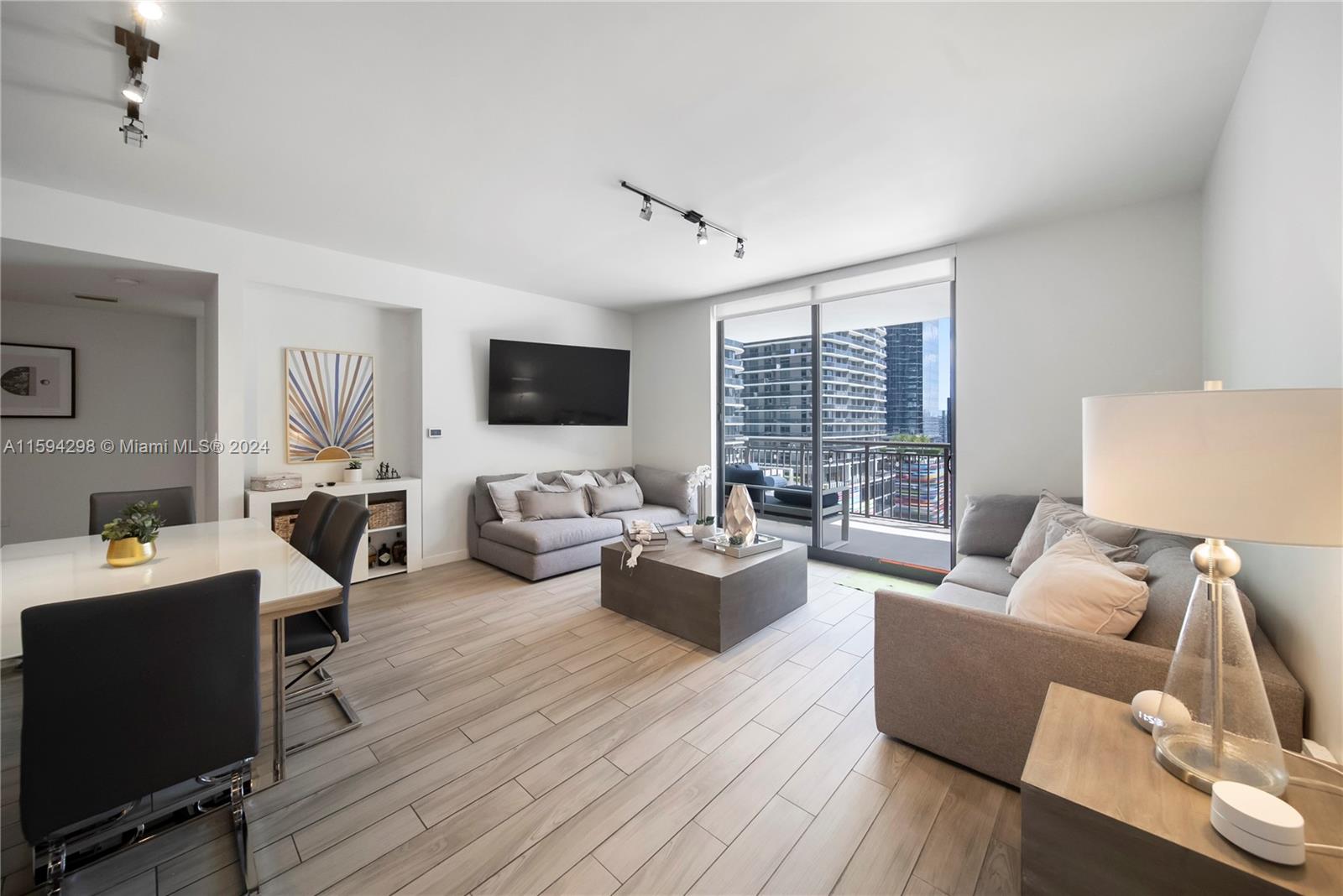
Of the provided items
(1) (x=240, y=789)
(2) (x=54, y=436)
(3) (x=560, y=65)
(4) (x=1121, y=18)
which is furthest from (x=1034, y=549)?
(2) (x=54, y=436)

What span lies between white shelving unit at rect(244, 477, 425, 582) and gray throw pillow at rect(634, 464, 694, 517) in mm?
2311

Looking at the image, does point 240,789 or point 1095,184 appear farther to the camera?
point 1095,184

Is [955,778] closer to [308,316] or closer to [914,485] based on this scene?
[914,485]

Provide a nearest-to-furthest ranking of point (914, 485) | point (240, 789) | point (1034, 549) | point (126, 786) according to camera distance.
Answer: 1. point (126, 786)
2. point (240, 789)
3. point (1034, 549)
4. point (914, 485)

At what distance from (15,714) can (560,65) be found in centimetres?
365

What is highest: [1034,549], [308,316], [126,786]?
[308,316]

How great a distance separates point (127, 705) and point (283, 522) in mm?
3013

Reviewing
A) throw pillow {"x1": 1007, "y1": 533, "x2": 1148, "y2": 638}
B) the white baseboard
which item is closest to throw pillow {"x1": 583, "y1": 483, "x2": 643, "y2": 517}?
the white baseboard

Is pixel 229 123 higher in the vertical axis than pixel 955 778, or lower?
higher

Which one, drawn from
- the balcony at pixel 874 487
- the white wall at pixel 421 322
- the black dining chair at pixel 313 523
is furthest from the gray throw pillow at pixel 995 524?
the white wall at pixel 421 322

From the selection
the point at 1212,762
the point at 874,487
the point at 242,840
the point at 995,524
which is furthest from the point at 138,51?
the point at 874,487

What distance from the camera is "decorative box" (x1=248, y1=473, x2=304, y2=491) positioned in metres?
3.55

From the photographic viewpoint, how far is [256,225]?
10.9ft

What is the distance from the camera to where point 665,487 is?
542cm
